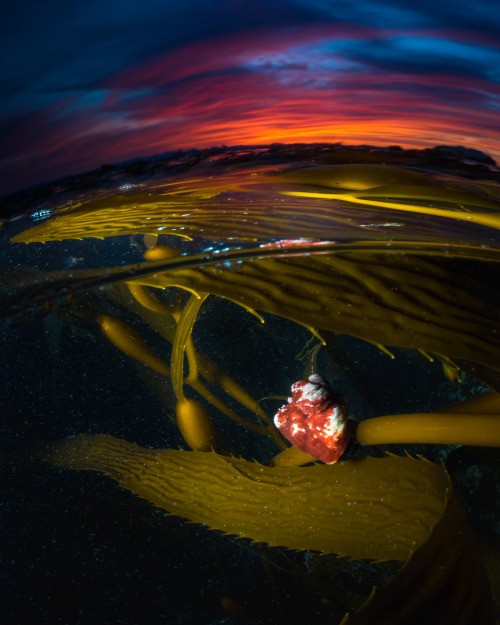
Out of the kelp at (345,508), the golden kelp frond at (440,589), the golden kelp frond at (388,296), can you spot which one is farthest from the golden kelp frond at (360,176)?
the golden kelp frond at (440,589)

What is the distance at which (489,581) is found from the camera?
0.86 metres

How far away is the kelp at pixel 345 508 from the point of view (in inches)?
31.6

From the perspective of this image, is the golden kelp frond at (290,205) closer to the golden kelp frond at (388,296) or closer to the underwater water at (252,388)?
the underwater water at (252,388)

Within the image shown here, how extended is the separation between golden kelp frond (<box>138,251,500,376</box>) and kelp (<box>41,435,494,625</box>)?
317mm

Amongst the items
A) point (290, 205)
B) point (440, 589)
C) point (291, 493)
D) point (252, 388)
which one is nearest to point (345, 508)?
point (291, 493)

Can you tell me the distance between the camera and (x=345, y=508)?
100 centimetres

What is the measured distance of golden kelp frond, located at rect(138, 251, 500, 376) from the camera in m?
1.03

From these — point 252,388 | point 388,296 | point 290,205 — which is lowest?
point 252,388

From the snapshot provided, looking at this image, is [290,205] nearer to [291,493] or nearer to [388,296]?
[388,296]

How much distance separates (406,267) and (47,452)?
3.64 ft

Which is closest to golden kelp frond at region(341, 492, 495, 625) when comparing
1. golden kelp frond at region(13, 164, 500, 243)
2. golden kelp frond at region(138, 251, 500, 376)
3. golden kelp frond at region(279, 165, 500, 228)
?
golden kelp frond at region(138, 251, 500, 376)

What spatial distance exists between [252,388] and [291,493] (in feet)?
0.94

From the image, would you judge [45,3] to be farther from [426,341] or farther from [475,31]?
[426,341]

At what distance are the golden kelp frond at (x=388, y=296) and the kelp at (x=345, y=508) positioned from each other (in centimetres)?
32
